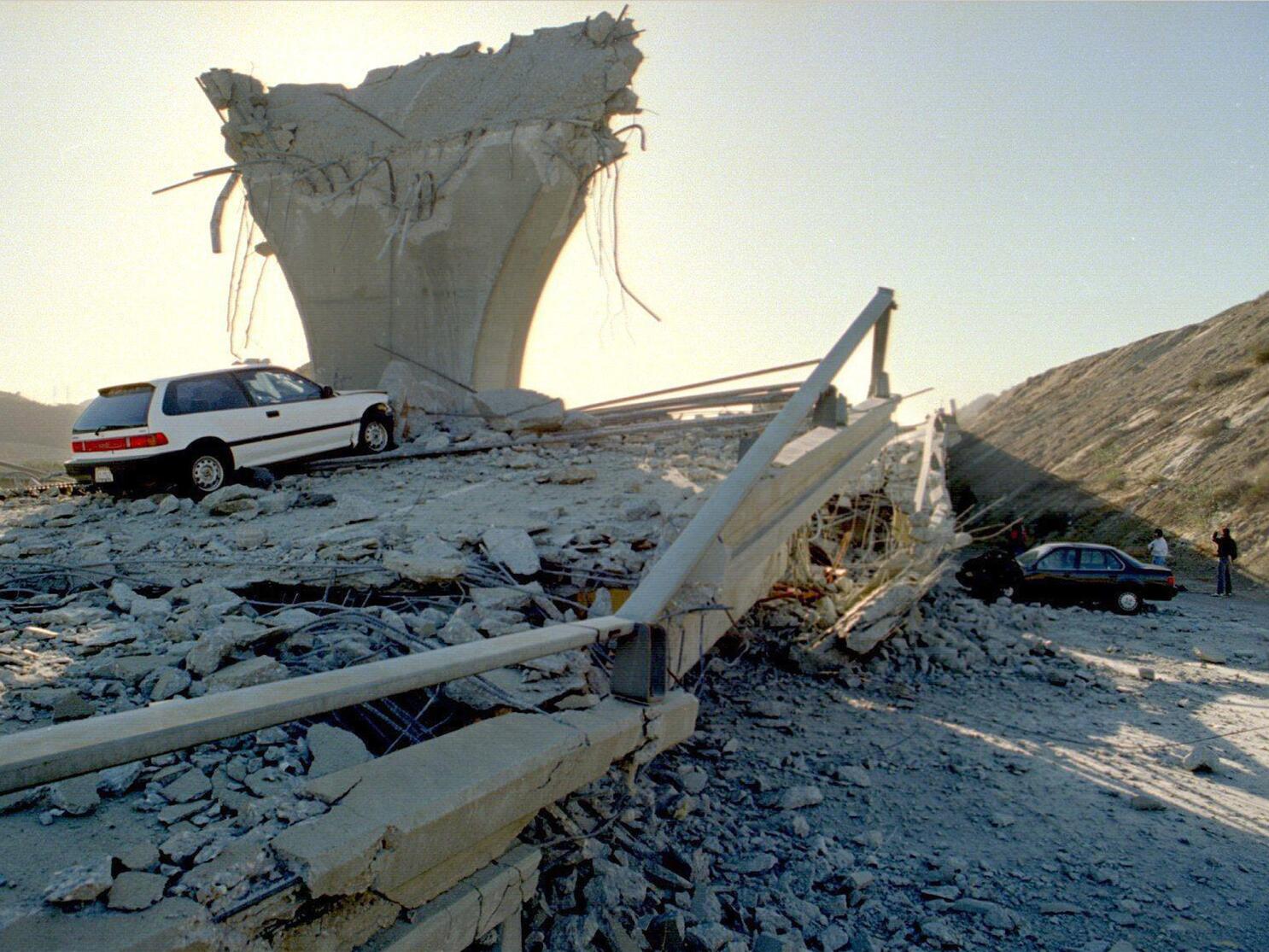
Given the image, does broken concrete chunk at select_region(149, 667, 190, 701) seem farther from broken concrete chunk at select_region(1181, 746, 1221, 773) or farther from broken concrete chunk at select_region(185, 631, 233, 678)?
broken concrete chunk at select_region(1181, 746, 1221, 773)

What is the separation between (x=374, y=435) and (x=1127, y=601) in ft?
36.7

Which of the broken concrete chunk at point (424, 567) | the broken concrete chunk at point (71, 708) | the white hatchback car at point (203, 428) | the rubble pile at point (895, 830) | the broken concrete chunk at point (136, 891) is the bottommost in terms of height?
the rubble pile at point (895, 830)

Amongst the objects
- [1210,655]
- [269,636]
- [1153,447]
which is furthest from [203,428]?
[1153,447]

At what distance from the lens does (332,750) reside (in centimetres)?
283

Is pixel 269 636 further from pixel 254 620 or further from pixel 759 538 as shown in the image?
pixel 759 538

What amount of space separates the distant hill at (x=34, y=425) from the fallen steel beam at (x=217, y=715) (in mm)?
42778

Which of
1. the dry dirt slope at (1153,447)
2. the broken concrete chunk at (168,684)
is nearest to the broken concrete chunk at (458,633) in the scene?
the broken concrete chunk at (168,684)

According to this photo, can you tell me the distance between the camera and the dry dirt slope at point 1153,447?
19.0 meters

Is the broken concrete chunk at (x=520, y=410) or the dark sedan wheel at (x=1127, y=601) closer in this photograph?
the broken concrete chunk at (x=520, y=410)

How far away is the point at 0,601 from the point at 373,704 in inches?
91.2

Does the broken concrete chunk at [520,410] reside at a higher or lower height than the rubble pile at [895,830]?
higher

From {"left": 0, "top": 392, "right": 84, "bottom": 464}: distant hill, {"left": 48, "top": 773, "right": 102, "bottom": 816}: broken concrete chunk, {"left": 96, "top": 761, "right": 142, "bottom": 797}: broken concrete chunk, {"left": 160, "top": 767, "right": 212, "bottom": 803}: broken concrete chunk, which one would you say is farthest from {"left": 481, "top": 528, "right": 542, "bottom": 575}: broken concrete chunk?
{"left": 0, "top": 392, "right": 84, "bottom": 464}: distant hill

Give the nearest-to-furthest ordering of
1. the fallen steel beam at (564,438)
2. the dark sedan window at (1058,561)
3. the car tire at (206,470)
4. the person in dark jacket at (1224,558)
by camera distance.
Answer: the car tire at (206,470) → the fallen steel beam at (564,438) → the dark sedan window at (1058,561) → the person in dark jacket at (1224,558)

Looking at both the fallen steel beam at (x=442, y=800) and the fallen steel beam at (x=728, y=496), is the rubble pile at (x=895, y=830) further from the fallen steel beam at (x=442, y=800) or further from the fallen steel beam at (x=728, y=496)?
the fallen steel beam at (x=728, y=496)
